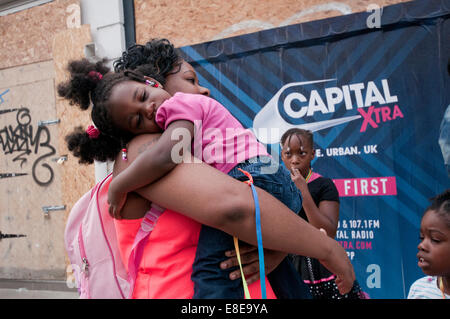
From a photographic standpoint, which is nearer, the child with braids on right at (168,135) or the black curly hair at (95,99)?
the child with braids on right at (168,135)

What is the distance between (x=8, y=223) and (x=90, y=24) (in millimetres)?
3502

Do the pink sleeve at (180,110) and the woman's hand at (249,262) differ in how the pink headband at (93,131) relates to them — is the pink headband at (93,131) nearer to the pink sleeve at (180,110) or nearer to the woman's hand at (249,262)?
the pink sleeve at (180,110)

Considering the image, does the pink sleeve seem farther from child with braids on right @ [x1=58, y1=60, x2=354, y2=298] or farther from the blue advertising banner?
the blue advertising banner

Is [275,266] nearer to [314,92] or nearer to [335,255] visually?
[335,255]

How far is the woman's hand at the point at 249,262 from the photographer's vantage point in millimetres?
1250

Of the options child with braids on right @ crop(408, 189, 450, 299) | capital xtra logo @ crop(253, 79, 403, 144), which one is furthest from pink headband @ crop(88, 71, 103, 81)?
capital xtra logo @ crop(253, 79, 403, 144)

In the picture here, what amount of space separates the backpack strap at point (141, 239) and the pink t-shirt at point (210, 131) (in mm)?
230

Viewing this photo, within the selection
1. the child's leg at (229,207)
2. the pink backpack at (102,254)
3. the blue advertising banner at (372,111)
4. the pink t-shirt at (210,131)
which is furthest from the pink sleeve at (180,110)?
the blue advertising banner at (372,111)

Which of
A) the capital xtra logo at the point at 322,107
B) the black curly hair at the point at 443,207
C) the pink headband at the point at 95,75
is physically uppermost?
the capital xtra logo at the point at 322,107

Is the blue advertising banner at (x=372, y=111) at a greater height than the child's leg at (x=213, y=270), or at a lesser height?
greater

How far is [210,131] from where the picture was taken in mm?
1390

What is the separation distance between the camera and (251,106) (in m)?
5.07

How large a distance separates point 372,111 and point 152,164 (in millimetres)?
3648

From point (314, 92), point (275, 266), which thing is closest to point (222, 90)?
point (314, 92)
